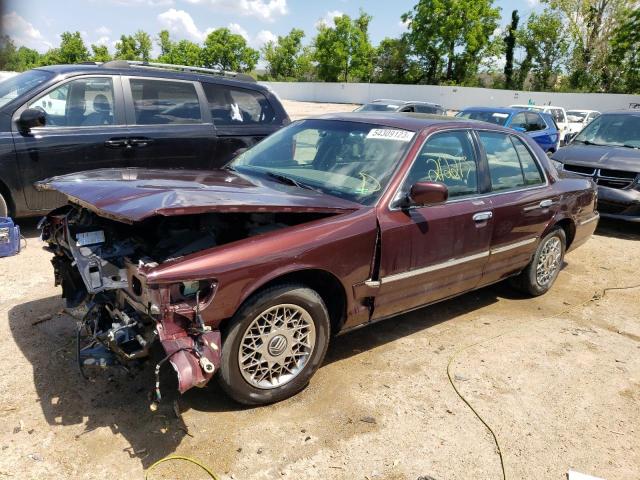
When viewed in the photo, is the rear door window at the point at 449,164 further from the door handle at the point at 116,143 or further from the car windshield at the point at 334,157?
the door handle at the point at 116,143

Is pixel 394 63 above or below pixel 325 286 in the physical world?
above

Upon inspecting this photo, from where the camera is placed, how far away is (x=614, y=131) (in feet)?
29.8

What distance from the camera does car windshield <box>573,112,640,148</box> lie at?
8781 mm

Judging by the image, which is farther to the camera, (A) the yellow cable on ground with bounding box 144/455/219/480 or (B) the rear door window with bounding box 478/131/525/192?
(B) the rear door window with bounding box 478/131/525/192

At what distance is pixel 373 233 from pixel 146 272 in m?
1.46

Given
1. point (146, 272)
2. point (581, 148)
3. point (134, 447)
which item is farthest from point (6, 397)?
point (581, 148)

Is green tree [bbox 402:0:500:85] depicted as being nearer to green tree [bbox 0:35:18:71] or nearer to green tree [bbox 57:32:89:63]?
green tree [bbox 57:32:89:63]

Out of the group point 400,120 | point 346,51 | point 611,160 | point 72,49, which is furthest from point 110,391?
point 72,49

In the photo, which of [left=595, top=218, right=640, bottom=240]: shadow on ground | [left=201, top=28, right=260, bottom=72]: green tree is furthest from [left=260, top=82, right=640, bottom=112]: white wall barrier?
[left=595, top=218, right=640, bottom=240]: shadow on ground

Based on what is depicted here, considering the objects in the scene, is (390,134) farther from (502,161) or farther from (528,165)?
(528,165)

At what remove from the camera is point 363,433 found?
3.00 m

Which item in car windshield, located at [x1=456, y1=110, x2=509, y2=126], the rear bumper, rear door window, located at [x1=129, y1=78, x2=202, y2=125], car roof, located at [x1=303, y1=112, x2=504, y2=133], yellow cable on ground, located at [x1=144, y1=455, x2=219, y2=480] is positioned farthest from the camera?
car windshield, located at [x1=456, y1=110, x2=509, y2=126]

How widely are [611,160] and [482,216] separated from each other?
525 centimetres

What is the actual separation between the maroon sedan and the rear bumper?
3.99 meters
